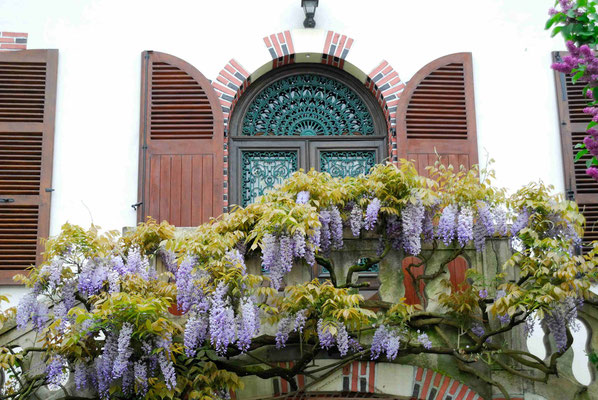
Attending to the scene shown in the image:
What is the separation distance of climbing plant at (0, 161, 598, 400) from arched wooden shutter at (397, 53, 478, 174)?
1.65 m

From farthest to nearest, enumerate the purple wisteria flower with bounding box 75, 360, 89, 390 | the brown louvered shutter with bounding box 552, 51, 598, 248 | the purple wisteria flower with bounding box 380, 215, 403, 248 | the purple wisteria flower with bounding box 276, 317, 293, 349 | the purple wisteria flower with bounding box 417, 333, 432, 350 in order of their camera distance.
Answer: the brown louvered shutter with bounding box 552, 51, 598, 248 < the purple wisteria flower with bounding box 380, 215, 403, 248 < the purple wisteria flower with bounding box 417, 333, 432, 350 < the purple wisteria flower with bounding box 276, 317, 293, 349 < the purple wisteria flower with bounding box 75, 360, 89, 390

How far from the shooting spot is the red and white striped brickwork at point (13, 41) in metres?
8.52

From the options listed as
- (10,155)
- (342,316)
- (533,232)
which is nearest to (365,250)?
(342,316)

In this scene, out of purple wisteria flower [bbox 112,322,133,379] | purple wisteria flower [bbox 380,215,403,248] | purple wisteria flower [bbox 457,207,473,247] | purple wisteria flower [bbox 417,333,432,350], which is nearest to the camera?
purple wisteria flower [bbox 112,322,133,379]

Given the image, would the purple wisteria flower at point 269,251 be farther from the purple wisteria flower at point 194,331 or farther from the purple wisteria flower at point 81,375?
the purple wisteria flower at point 81,375

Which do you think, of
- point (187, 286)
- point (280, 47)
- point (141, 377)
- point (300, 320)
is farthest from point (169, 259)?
point (280, 47)

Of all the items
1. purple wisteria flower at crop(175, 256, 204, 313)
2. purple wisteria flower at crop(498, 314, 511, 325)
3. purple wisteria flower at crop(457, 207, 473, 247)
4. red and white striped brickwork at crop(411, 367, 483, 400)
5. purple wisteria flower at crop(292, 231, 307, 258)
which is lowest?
red and white striped brickwork at crop(411, 367, 483, 400)

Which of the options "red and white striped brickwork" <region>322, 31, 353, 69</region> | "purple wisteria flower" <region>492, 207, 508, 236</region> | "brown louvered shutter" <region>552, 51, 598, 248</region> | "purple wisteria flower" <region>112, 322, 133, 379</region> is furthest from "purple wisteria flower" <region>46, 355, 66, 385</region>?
"brown louvered shutter" <region>552, 51, 598, 248</region>

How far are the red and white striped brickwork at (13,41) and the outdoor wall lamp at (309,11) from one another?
242 cm

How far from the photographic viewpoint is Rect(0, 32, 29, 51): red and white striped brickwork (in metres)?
8.52

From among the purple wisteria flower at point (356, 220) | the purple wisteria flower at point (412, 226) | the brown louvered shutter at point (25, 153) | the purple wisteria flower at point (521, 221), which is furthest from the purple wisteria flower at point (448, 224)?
the brown louvered shutter at point (25, 153)

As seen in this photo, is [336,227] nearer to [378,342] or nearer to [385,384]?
[378,342]

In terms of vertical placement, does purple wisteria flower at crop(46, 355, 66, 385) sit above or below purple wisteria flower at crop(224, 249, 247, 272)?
below

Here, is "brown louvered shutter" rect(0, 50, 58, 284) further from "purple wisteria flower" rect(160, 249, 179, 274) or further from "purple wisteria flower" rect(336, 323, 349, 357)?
"purple wisteria flower" rect(336, 323, 349, 357)
